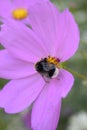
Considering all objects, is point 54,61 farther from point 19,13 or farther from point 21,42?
point 19,13

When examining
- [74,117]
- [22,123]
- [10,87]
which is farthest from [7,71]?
[74,117]

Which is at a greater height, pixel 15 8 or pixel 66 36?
pixel 66 36

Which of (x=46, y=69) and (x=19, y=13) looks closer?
(x=46, y=69)

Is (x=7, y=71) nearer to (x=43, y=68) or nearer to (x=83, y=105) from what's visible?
(x=43, y=68)

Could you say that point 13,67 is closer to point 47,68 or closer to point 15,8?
point 47,68

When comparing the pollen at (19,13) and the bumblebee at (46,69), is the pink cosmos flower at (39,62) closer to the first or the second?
the bumblebee at (46,69)

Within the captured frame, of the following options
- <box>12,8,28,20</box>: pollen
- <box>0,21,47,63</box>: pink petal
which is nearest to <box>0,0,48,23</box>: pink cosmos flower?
<box>12,8,28,20</box>: pollen

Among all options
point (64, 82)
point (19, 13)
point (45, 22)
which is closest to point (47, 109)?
point (64, 82)
